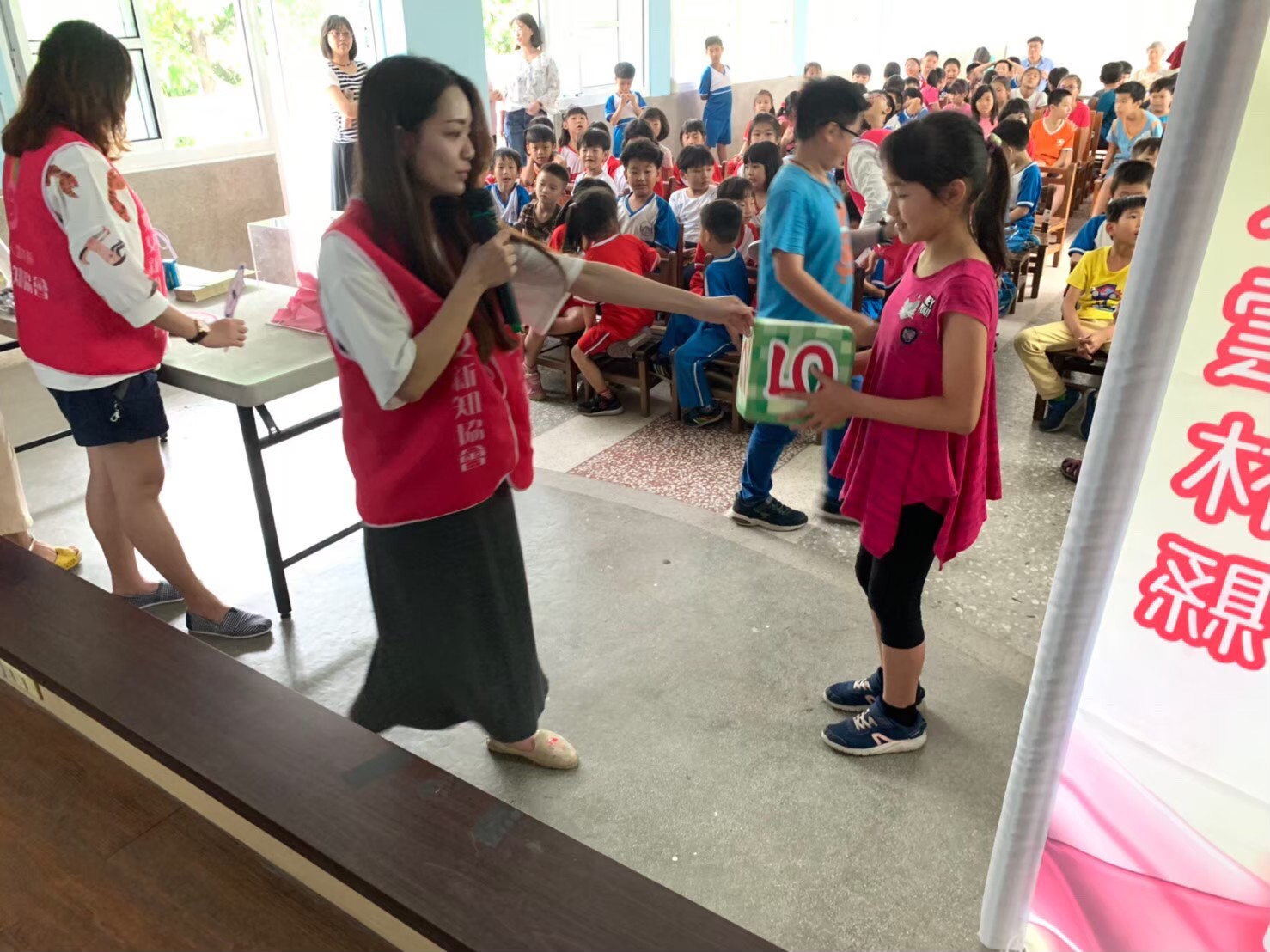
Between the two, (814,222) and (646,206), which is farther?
(646,206)

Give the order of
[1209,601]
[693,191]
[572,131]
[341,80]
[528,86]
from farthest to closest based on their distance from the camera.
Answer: [528,86]
[572,131]
[341,80]
[693,191]
[1209,601]

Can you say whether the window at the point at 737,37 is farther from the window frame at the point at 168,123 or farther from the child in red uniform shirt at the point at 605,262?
the child in red uniform shirt at the point at 605,262

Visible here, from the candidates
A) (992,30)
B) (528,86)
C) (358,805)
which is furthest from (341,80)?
(992,30)

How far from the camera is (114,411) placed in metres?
2.08

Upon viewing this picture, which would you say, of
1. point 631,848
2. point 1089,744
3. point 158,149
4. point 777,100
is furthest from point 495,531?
point 777,100

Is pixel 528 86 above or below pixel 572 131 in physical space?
above

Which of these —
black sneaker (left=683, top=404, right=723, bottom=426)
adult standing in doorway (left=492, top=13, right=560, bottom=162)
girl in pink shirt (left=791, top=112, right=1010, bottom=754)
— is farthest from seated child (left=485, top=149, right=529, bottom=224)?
girl in pink shirt (left=791, top=112, right=1010, bottom=754)

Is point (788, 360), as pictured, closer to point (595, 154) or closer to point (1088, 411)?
point (1088, 411)

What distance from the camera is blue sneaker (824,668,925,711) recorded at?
6.95 ft

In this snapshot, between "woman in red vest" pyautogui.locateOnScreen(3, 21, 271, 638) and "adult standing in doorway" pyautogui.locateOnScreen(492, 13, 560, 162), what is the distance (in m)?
4.92

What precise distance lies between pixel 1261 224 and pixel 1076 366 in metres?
2.66

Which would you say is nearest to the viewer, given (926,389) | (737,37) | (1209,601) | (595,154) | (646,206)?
(1209,601)

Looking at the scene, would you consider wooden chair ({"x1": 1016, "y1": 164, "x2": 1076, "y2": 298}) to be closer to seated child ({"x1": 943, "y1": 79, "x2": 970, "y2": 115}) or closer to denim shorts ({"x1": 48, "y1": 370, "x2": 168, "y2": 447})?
seated child ({"x1": 943, "y1": 79, "x2": 970, "y2": 115})

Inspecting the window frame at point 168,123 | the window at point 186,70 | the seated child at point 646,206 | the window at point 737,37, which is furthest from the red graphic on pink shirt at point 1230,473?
the window at point 737,37
